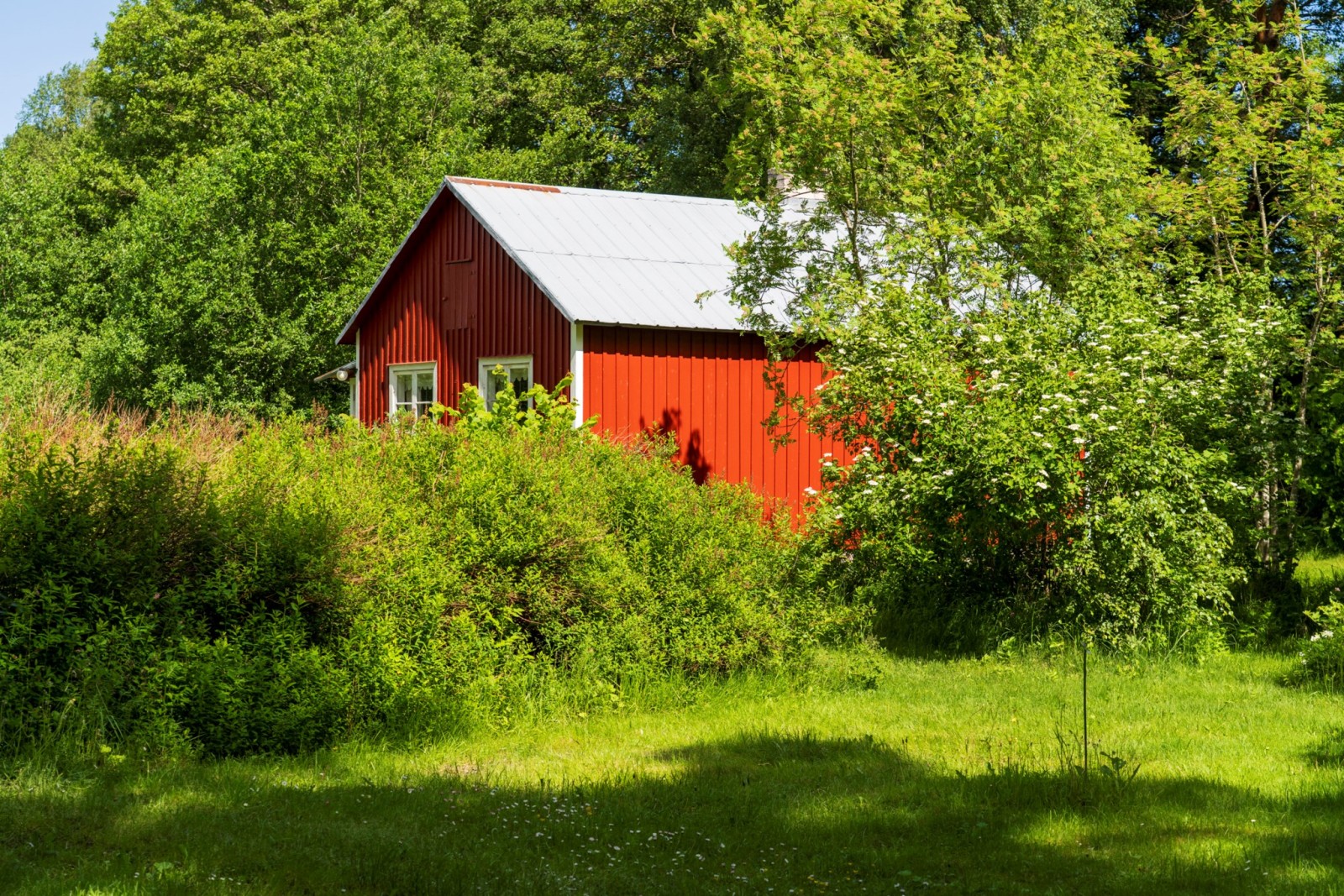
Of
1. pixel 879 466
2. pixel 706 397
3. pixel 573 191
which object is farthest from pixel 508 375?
pixel 879 466

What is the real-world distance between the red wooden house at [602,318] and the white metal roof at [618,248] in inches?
0.9

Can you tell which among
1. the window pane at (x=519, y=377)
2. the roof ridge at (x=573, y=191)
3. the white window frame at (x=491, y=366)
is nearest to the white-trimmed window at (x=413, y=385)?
the white window frame at (x=491, y=366)

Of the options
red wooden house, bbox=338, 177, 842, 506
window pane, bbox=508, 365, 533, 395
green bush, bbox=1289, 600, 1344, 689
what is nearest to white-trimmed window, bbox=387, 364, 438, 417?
red wooden house, bbox=338, 177, 842, 506

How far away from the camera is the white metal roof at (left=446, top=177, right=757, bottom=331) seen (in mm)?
16609

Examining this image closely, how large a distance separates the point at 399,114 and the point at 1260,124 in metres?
19.2

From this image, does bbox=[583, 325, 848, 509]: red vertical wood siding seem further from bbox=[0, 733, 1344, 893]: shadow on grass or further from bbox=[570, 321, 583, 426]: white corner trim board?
bbox=[0, 733, 1344, 893]: shadow on grass

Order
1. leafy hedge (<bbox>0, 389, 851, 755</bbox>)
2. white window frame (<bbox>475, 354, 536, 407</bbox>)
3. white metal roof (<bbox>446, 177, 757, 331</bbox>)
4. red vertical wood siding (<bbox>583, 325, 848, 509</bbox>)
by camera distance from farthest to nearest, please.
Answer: white window frame (<bbox>475, 354, 536, 407</bbox>) < white metal roof (<bbox>446, 177, 757, 331</bbox>) < red vertical wood siding (<bbox>583, 325, 848, 509</bbox>) < leafy hedge (<bbox>0, 389, 851, 755</bbox>)

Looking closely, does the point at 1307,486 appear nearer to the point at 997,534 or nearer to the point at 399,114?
the point at 997,534

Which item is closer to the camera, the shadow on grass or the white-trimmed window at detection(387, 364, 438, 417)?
the shadow on grass

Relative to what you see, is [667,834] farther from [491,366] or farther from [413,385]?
[413,385]

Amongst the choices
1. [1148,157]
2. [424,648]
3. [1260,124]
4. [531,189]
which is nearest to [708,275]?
[531,189]

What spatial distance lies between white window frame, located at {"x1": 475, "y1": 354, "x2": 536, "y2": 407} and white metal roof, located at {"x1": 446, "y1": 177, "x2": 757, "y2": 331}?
1.19 m

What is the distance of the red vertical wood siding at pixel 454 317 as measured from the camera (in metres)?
17.1

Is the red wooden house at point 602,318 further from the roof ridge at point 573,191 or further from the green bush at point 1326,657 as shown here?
the green bush at point 1326,657
